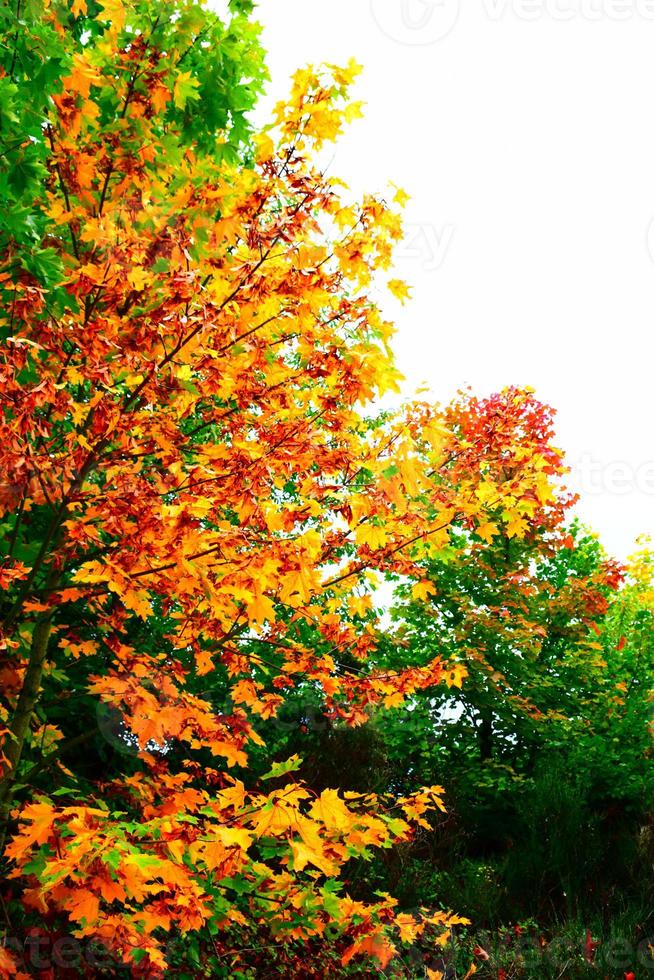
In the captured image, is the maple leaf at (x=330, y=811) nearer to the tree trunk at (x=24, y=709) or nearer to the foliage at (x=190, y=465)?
the foliage at (x=190, y=465)

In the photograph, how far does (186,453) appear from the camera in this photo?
4.72 m

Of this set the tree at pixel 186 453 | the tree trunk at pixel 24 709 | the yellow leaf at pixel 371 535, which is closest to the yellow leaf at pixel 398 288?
the tree at pixel 186 453

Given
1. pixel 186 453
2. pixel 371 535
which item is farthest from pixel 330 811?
pixel 186 453

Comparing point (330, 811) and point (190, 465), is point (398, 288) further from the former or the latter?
point (330, 811)

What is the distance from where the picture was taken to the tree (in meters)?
3.42

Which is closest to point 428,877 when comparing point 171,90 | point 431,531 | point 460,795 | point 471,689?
point 460,795

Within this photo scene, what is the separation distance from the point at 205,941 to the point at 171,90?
5.50 metres

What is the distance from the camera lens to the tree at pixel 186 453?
342 centimetres

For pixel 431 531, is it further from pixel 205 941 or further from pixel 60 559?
pixel 205 941

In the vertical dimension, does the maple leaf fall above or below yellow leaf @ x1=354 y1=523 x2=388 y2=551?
below

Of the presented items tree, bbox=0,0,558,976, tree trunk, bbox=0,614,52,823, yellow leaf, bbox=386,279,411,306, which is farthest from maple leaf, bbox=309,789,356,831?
yellow leaf, bbox=386,279,411,306

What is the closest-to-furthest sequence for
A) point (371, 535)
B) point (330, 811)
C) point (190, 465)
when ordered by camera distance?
1. point (330, 811)
2. point (371, 535)
3. point (190, 465)

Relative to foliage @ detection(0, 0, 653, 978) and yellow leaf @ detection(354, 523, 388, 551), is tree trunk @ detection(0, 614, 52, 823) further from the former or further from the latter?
yellow leaf @ detection(354, 523, 388, 551)

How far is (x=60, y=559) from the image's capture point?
4207 millimetres
